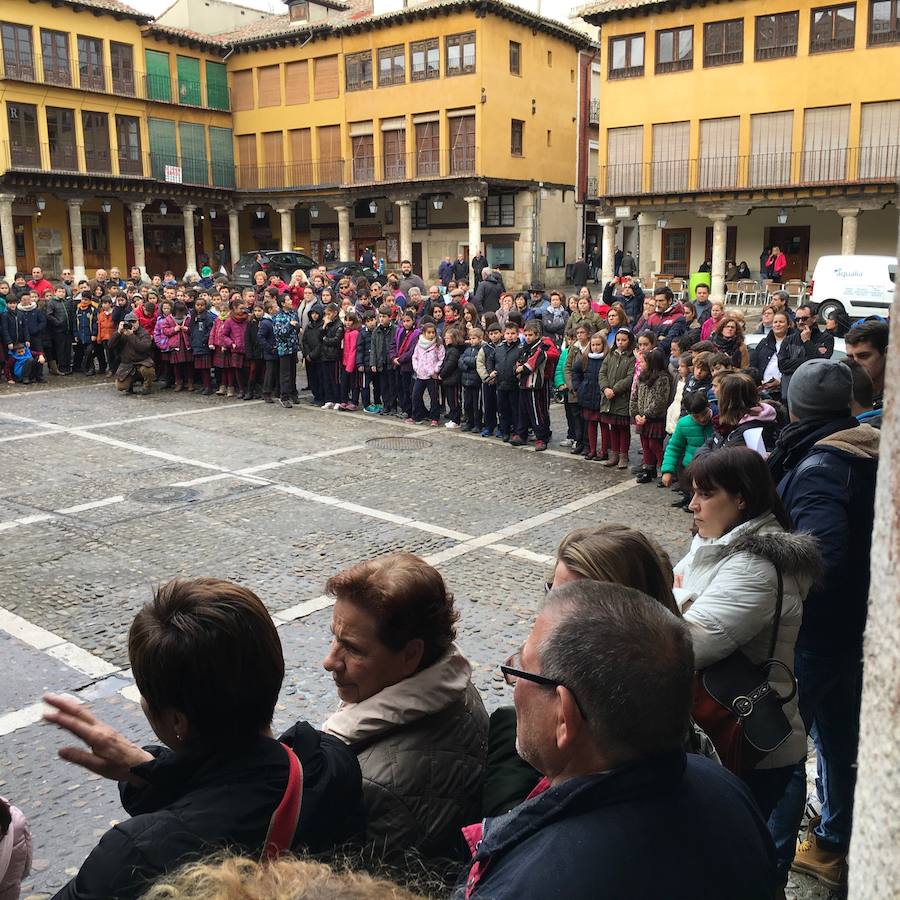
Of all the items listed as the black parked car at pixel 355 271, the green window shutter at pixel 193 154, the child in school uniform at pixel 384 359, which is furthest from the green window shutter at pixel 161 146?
the child in school uniform at pixel 384 359

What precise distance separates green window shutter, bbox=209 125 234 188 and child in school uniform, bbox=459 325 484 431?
36.0 m

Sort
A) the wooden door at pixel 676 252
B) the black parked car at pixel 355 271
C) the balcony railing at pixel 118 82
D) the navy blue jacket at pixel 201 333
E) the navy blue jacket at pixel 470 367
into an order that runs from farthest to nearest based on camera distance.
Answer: the balcony railing at pixel 118 82 < the wooden door at pixel 676 252 < the black parked car at pixel 355 271 < the navy blue jacket at pixel 201 333 < the navy blue jacket at pixel 470 367

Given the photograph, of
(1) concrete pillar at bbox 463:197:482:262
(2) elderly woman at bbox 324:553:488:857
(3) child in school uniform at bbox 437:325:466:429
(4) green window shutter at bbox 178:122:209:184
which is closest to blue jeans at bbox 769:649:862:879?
(2) elderly woman at bbox 324:553:488:857

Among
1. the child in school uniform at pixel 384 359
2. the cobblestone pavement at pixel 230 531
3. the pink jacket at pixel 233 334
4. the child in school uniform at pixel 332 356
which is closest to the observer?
the cobblestone pavement at pixel 230 531

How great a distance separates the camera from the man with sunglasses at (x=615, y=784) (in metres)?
1.57

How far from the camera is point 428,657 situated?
2.81 metres

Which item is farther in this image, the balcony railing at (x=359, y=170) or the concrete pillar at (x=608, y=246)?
the balcony railing at (x=359, y=170)

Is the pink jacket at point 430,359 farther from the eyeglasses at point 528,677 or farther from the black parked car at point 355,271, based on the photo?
the black parked car at point 355,271

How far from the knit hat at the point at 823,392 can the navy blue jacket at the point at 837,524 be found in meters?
0.27

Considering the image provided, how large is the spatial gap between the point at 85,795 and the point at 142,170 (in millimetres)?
42643

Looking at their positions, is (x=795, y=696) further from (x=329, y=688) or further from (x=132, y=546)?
(x=132, y=546)

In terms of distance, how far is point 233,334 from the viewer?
54.0 ft

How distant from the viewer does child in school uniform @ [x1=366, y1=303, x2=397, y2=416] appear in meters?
14.8

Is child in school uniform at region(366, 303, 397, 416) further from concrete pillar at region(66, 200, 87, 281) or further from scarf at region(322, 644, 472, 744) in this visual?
concrete pillar at region(66, 200, 87, 281)
